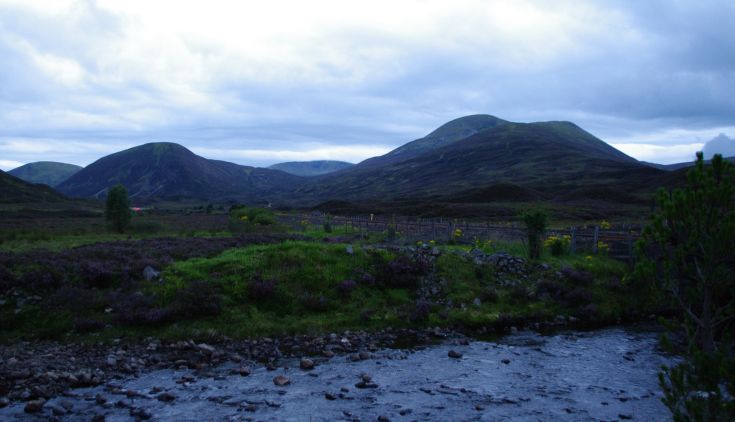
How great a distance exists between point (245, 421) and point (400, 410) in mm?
3235

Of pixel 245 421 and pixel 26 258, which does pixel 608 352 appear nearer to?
pixel 245 421

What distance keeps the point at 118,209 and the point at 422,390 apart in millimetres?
36329

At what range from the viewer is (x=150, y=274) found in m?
17.6

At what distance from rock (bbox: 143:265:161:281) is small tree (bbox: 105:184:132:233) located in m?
24.6

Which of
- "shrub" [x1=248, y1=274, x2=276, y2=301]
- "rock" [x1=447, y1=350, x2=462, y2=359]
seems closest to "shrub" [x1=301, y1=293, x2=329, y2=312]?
"shrub" [x1=248, y1=274, x2=276, y2=301]

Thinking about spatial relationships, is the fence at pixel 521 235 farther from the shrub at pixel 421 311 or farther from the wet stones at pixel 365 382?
the wet stones at pixel 365 382

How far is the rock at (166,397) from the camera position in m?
10.1

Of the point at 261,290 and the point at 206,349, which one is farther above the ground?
the point at 261,290

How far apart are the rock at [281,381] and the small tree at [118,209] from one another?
3387cm

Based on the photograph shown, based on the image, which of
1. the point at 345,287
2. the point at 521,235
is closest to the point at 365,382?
the point at 345,287

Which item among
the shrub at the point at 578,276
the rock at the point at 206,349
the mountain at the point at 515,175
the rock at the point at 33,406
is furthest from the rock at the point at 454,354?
the mountain at the point at 515,175

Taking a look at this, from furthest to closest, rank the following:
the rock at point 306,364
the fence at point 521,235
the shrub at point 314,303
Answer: the fence at point 521,235 → the shrub at point 314,303 → the rock at point 306,364

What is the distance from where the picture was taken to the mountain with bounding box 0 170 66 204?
4504 inches

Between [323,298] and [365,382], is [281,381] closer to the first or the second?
[365,382]
